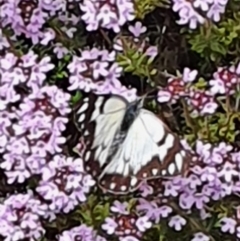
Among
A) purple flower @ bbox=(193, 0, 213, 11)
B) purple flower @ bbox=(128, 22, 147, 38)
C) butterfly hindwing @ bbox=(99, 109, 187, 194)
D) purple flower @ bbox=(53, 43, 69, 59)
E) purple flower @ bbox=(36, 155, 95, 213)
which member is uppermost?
purple flower @ bbox=(193, 0, 213, 11)

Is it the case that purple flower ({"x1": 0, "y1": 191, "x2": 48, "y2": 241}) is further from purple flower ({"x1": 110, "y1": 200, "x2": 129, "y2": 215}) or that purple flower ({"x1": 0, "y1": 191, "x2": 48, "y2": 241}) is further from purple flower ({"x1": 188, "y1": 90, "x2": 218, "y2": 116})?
purple flower ({"x1": 188, "y1": 90, "x2": 218, "y2": 116})

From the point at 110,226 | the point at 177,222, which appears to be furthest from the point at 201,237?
the point at 110,226

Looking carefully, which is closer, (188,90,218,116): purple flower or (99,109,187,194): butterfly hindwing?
(99,109,187,194): butterfly hindwing

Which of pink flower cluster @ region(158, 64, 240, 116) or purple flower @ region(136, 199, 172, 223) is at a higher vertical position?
pink flower cluster @ region(158, 64, 240, 116)

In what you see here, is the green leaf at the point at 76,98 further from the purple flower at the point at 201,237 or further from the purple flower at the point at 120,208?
the purple flower at the point at 201,237

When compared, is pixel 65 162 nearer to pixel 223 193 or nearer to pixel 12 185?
pixel 12 185

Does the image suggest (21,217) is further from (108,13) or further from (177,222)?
(108,13)

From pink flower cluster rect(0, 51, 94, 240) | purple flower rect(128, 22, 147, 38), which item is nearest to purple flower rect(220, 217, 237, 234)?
pink flower cluster rect(0, 51, 94, 240)
